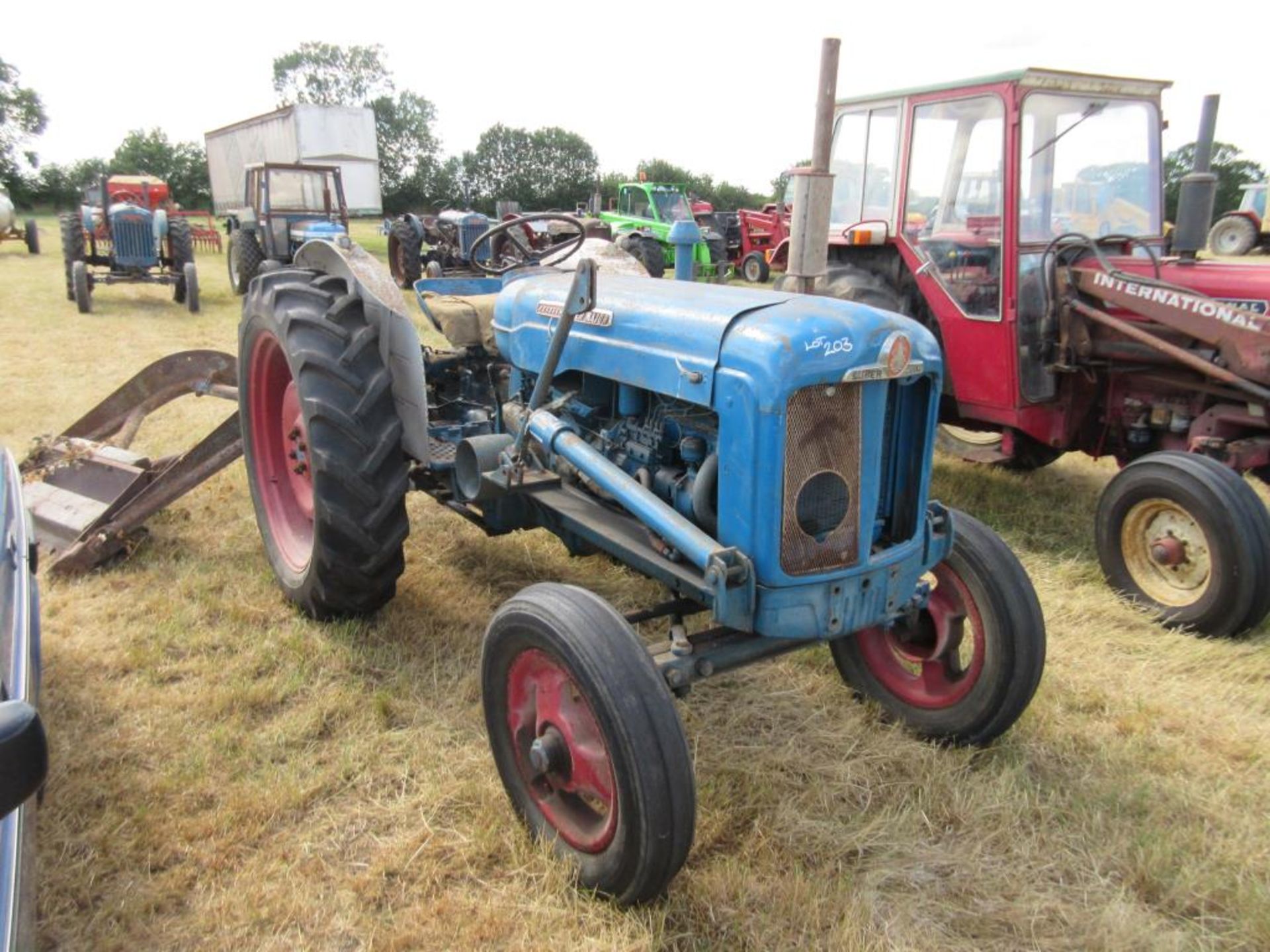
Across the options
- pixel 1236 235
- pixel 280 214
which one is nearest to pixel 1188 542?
pixel 280 214

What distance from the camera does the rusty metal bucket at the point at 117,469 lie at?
137 inches

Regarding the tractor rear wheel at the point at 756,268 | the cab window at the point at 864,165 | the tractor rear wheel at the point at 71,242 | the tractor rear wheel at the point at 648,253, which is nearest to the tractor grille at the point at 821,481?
the cab window at the point at 864,165

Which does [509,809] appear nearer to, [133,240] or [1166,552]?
[1166,552]

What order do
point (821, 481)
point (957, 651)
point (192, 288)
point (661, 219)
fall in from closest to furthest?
point (821, 481) → point (957, 651) → point (192, 288) → point (661, 219)

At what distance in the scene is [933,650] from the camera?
2.63 meters

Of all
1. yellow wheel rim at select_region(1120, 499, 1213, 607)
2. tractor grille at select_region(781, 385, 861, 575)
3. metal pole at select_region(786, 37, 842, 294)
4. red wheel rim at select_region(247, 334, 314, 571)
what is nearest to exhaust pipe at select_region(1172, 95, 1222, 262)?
yellow wheel rim at select_region(1120, 499, 1213, 607)

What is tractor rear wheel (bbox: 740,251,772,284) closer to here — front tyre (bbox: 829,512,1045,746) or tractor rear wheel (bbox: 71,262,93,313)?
tractor rear wheel (bbox: 71,262,93,313)

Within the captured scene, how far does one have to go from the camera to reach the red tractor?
3.43 m

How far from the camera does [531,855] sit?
6.91 ft

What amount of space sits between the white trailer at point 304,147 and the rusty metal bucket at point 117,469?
14561 millimetres

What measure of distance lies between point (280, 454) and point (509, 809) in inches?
75.1

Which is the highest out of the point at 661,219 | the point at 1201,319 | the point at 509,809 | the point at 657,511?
the point at 661,219

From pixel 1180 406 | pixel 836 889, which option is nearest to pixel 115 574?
pixel 836 889

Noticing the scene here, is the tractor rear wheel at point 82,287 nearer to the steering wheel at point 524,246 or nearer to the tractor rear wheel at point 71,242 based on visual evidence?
the tractor rear wheel at point 71,242
